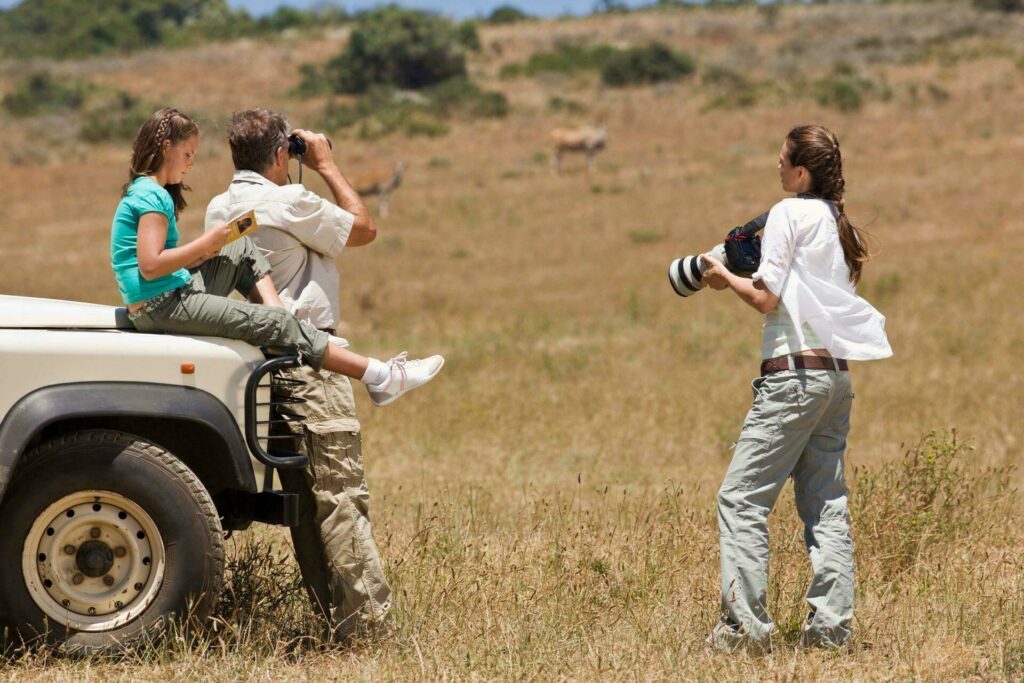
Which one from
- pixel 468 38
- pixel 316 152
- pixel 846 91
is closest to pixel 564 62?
pixel 468 38

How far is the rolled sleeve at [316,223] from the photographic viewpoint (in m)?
4.56

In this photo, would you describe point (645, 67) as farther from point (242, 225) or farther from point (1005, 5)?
point (242, 225)

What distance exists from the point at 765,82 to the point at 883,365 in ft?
100

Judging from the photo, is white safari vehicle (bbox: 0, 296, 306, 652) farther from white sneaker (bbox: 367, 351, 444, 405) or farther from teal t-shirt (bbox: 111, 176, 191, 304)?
white sneaker (bbox: 367, 351, 444, 405)

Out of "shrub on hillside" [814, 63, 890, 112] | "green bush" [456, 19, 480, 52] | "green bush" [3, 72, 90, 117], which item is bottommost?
"shrub on hillside" [814, 63, 890, 112]

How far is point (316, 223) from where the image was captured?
180 inches

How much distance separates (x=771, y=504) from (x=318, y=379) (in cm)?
157

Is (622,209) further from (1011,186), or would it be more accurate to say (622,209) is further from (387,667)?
(387,667)

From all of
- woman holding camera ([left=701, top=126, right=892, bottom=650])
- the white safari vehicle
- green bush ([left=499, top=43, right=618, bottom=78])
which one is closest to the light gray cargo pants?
woman holding camera ([left=701, top=126, right=892, bottom=650])

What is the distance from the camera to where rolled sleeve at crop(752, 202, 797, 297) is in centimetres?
435

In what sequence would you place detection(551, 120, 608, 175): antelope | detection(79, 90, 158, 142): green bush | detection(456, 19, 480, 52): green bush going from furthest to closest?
1. detection(456, 19, 480, 52): green bush
2. detection(79, 90, 158, 142): green bush
3. detection(551, 120, 608, 175): antelope

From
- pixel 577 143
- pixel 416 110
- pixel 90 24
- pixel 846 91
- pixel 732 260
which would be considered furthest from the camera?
pixel 90 24

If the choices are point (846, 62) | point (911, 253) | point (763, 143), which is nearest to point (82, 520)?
point (911, 253)

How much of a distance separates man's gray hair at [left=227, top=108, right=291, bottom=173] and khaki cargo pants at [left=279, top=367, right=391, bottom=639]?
743mm
